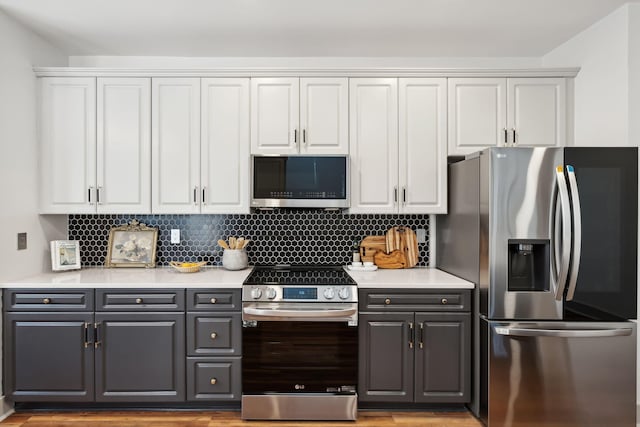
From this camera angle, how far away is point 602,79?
2791 millimetres

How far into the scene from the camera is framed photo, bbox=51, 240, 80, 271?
307cm

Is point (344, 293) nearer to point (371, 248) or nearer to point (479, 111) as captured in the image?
point (371, 248)

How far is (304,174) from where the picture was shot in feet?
9.90

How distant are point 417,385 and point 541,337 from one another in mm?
814

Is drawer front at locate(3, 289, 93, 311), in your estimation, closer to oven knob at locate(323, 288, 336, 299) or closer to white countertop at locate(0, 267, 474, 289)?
white countertop at locate(0, 267, 474, 289)

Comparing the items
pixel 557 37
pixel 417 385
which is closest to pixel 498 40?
pixel 557 37

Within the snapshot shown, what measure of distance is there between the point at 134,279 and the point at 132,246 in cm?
64

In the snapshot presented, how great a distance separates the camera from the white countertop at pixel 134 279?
8.81 ft

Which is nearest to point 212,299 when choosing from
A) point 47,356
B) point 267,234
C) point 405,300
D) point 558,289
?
→ point 267,234

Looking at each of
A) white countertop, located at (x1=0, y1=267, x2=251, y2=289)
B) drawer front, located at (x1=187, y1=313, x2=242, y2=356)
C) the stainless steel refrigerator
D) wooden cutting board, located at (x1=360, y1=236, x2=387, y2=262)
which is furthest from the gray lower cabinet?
white countertop, located at (x1=0, y1=267, x2=251, y2=289)

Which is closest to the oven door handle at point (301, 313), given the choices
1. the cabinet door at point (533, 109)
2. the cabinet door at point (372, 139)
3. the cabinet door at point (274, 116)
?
the cabinet door at point (372, 139)

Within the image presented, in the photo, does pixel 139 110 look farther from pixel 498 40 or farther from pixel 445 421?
pixel 445 421

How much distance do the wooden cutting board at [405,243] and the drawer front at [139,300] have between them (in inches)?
64.2

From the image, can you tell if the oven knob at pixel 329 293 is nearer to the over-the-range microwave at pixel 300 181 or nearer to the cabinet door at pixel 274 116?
the over-the-range microwave at pixel 300 181
